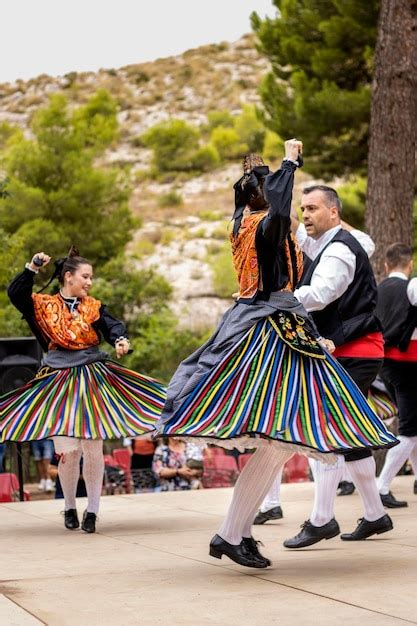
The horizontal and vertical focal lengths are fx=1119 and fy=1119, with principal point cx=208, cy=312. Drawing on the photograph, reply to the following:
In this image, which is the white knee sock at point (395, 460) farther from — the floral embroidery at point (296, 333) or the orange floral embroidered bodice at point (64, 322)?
the floral embroidery at point (296, 333)

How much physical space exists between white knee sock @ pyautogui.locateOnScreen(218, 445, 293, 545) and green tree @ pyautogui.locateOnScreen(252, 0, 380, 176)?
1349 centimetres

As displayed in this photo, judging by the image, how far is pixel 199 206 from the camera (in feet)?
202

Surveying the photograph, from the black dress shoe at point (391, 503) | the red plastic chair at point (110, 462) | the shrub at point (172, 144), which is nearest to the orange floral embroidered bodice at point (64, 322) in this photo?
the black dress shoe at point (391, 503)

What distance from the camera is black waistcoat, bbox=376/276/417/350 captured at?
7.58m

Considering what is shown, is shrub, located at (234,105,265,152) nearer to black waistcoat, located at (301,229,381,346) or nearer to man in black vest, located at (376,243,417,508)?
man in black vest, located at (376,243,417,508)

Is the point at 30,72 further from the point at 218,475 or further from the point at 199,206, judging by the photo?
the point at 218,475

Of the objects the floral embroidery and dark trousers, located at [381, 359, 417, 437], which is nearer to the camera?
the floral embroidery

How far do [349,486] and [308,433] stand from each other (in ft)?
13.4

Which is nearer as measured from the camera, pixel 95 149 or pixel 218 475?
pixel 218 475

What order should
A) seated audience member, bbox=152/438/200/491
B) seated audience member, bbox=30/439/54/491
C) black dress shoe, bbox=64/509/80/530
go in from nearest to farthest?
black dress shoe, bbox=64/509/80/530
seated audience member, bbox=152/438/200/491
seated audience member, bbox=30/439/54/491

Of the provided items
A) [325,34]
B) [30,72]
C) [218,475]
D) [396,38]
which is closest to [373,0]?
[325,34]

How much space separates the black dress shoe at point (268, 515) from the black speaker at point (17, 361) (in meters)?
3.16

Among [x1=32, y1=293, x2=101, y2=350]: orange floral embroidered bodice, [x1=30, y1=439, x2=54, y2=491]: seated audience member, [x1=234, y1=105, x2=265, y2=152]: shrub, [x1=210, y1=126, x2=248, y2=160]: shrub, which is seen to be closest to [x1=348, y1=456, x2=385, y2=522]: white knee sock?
[x1=32, y1=293, x2=101, y2=350]: orange floral embroidered bodice

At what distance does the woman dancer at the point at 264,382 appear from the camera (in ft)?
14.8
